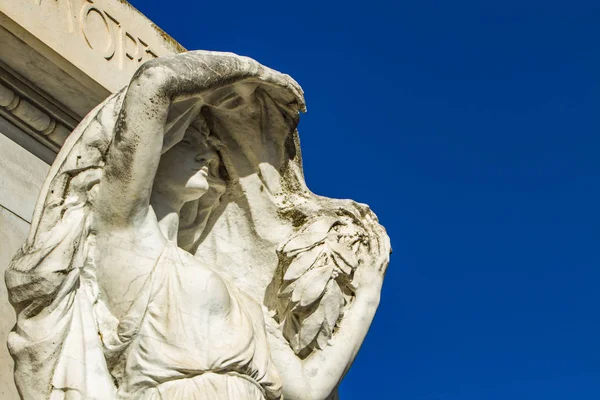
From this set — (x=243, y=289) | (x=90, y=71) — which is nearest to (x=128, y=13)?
(x=90, y=71)

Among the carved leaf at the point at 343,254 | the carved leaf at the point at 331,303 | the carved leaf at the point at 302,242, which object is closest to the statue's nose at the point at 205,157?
the carved leaf at the point at 302,242

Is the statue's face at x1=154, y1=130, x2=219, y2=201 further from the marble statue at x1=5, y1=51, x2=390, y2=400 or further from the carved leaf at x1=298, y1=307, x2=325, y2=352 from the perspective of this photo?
the carved leaf at x1=298, y1=307, x2=325, y2=352

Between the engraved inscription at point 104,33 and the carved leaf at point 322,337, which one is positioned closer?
the carved leaf at point 322,337

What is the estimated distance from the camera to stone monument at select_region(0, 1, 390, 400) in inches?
192

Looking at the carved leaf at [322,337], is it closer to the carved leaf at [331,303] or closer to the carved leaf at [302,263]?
the carved leaf at [331,303]

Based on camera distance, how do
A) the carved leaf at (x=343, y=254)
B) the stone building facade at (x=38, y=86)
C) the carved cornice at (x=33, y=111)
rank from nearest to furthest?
the carved leaf at (x=343, y=254)
the stone building facade at (x=38, y=86)
the carved cornice at (x=33, y=111)

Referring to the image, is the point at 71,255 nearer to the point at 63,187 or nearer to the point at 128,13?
the point at 63,187

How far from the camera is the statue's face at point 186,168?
561 cm

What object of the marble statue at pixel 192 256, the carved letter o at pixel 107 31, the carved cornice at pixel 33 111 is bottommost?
the marble statue at pixel 192 256

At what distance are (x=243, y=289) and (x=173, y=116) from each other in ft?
3.38

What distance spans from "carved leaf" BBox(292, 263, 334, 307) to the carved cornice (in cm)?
160

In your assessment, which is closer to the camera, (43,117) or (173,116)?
(173,116)

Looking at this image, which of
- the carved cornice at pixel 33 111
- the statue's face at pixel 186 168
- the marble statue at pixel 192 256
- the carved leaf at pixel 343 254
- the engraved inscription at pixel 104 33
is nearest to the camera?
the marble statue at pixel 192 256

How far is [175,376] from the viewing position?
491 centimetres
